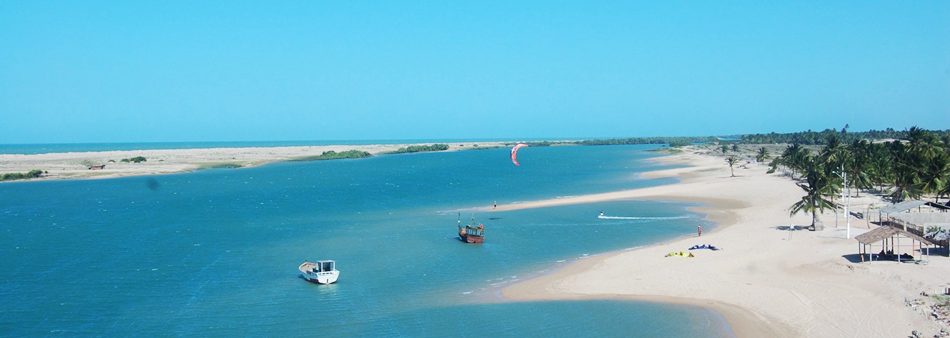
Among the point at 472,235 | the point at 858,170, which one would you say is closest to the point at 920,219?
the point at 858,170

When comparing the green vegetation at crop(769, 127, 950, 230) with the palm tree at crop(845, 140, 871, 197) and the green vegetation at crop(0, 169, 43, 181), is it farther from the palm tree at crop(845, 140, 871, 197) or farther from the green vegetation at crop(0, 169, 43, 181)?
the green vegetation at crop(0, 169, 43, 181)

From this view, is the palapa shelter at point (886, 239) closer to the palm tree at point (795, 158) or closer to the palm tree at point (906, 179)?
the palm tree at point (906, 179)

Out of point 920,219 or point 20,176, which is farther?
point 20,176

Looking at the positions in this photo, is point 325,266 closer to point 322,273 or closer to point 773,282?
point 322,273

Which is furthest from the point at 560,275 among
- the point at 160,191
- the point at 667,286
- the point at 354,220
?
the point at 160,191

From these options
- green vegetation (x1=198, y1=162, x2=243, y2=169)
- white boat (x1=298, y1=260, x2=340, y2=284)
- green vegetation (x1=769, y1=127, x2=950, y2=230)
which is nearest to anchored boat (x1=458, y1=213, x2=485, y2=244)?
white boat (x1=298, y1=260, x2=340, y2=284)

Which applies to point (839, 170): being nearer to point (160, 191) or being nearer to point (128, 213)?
point (128, 213)
